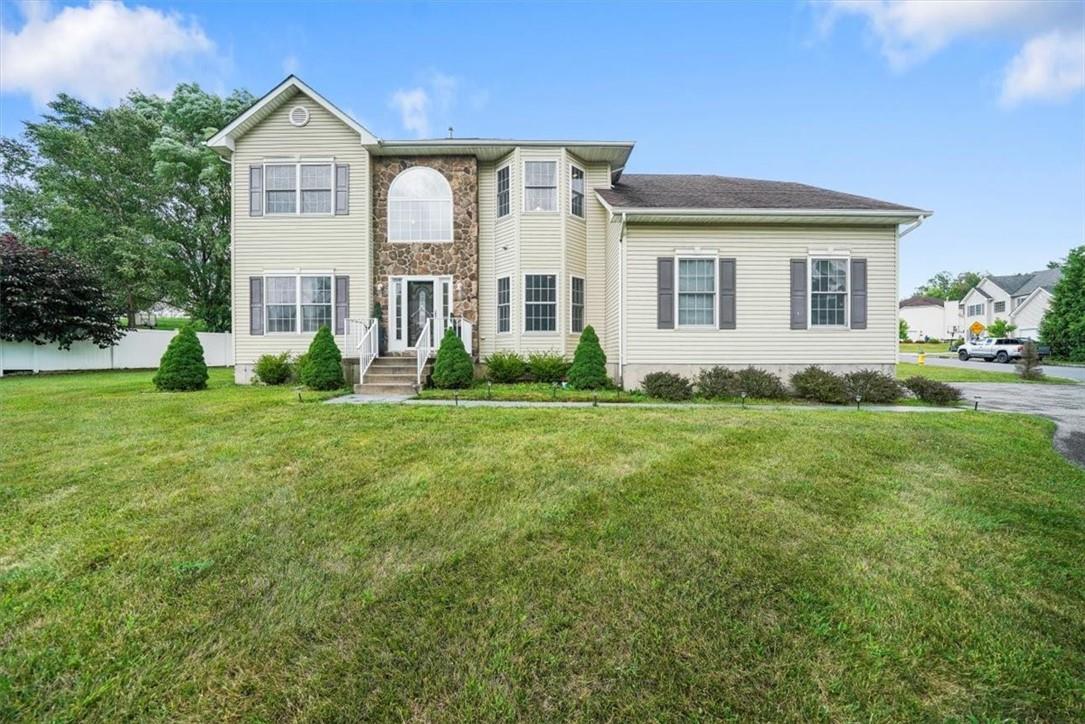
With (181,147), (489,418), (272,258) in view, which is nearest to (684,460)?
(489,418)

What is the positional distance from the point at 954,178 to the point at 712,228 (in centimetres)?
1465

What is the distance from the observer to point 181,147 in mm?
20234

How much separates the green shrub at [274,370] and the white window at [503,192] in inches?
276

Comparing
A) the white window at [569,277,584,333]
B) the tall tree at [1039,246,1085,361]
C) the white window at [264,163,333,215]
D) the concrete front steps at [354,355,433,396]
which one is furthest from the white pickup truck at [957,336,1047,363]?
the white window at [264,163,333,215]

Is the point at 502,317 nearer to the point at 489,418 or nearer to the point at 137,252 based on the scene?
the point at 489,418

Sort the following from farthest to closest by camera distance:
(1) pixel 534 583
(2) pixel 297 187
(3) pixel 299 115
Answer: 1. (2) pixel 297 187
2. (3) pixel 299 115
3. (1) pixel 534 583

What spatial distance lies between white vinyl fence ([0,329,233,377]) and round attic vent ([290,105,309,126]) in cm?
910

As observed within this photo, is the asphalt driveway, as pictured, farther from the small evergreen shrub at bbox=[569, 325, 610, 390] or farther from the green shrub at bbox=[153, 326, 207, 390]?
the green shrub at bbox=[153, 326, 207, 390]

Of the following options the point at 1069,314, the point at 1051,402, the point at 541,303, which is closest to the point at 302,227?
the point at 541,303

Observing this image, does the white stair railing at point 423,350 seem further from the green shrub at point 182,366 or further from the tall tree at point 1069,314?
the tall tree at point 1069,314

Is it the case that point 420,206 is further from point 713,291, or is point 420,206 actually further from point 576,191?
point 713,291

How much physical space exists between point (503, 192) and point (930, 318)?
7651 cm

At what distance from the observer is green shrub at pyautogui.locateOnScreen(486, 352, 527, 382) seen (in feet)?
40.0

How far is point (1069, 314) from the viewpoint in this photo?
1099 inches
